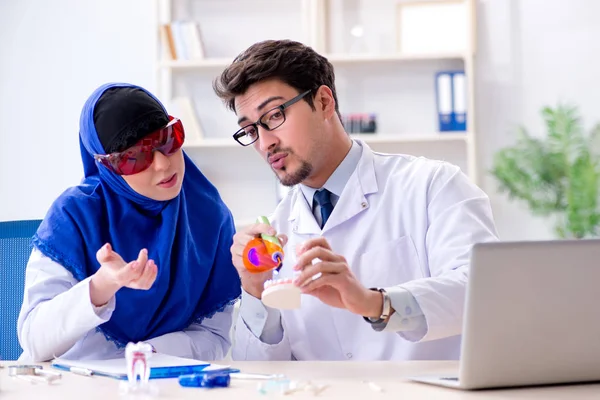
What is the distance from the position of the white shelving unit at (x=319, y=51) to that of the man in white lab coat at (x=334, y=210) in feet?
7.39

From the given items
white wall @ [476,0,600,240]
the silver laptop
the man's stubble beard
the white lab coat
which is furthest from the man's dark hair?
white wall @ [476,0,600,240]

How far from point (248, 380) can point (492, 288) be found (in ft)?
1.54

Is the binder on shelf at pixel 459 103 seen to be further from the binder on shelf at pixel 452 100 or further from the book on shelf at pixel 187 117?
the book on shelf at pixel 187 117

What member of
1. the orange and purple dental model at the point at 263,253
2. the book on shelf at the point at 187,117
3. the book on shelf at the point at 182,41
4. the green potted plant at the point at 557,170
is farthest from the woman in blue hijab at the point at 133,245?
the green potted plant at the point at 557,170

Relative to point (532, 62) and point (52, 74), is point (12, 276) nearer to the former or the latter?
point (52, 74)

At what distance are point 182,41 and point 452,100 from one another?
4.94 ft

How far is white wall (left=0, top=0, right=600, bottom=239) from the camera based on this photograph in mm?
4488

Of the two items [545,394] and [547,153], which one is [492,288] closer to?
[545,394]

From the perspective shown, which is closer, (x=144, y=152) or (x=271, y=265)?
(x=271, y=265)

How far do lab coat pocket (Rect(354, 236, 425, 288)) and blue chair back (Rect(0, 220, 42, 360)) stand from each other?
91 cm

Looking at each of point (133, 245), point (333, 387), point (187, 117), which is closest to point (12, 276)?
point (133, 245)

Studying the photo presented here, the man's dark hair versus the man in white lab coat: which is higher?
the man's dark hair

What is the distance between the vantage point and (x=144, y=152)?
1879 mm

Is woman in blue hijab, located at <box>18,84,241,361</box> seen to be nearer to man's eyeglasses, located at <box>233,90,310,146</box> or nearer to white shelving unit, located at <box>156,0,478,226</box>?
man's eyeglasses, located at <box>233,90,310,146</box>
